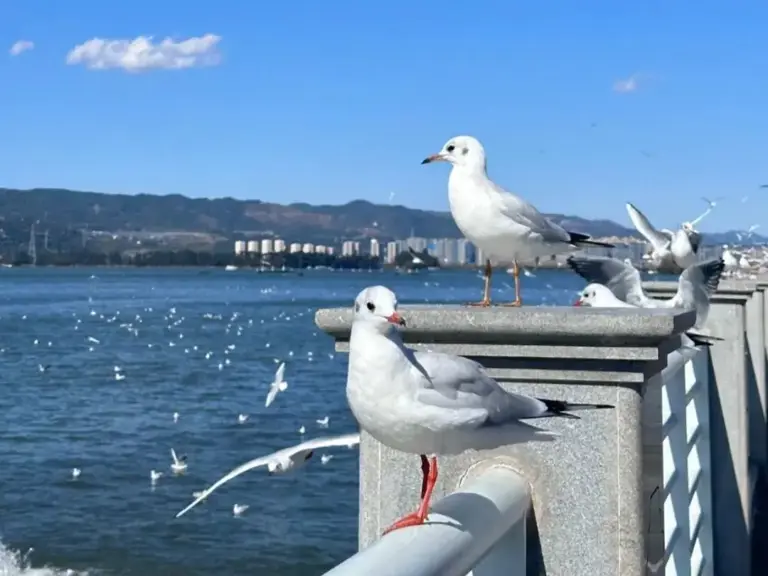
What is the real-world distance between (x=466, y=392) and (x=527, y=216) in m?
1.53

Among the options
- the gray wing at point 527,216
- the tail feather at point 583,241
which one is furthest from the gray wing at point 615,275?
the gray wing at point 527,216

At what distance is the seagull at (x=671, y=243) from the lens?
30.1 feet

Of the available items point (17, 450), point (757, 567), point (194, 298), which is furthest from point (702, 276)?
point (194, 298)

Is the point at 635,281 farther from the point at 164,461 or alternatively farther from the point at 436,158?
the point at 164,461

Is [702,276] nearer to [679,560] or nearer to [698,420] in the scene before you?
[698,420]

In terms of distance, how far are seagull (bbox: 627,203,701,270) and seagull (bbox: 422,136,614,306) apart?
5598mm

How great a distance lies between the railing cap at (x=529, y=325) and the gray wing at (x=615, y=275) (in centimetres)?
266

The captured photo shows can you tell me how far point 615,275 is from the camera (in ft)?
17.6

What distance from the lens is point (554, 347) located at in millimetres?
2580

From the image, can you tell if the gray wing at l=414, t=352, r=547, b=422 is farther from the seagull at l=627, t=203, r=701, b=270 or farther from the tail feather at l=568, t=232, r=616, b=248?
the seagull at l=627, t=203, r=701, b=270

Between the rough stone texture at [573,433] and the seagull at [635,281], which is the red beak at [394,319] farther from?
the seagull at [635,281]

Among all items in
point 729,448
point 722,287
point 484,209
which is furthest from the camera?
point 722,287

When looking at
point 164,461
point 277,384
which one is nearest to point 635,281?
point 277,384

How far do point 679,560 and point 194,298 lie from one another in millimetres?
89817
